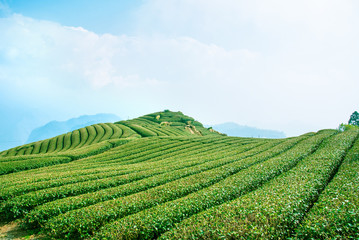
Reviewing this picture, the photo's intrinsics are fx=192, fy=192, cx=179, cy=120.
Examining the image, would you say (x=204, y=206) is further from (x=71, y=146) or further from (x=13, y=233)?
(x=71, y=146)

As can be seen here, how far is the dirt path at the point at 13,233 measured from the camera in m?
11.9

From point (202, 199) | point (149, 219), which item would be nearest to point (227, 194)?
point (202, 199)

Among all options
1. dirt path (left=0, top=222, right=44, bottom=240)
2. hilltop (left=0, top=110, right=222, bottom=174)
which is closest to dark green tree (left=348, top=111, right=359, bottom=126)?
hilltop (left=0, top=110, right=222, bottom=174)

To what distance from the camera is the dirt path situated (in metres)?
11.9

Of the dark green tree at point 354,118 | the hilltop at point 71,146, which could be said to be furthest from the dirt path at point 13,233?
the dark green tree at point 354,118

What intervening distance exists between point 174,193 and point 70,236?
745 centimetres

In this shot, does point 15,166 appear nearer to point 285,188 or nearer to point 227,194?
point 227,194

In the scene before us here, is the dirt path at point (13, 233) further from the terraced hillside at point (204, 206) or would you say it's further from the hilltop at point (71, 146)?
the hilltop at point (71, 146)

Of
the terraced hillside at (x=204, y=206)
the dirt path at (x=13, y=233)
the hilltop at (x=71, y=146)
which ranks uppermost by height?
the hilltop at (x=71, y=146)

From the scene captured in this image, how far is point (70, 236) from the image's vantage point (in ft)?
36.1

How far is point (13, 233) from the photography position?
41.0ft

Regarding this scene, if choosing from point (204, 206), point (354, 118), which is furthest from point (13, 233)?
point (354, 118)

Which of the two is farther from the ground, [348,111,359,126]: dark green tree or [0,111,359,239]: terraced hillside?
[348,111,359,126]: dark green tree

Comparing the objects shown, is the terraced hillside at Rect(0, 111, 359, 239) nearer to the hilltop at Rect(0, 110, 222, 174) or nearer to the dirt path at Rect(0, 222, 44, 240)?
the dirt path at Rect(0, 222, 44, 240)
